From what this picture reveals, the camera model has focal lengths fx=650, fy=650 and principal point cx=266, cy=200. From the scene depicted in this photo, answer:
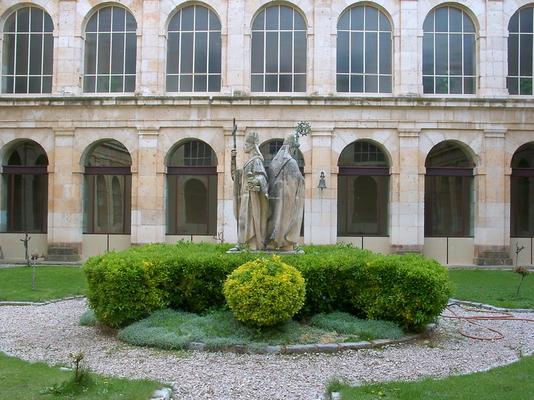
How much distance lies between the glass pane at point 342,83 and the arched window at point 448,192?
4495 mm

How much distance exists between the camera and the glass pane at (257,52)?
2733cm

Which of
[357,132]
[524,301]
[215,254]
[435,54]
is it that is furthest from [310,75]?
[215,254]

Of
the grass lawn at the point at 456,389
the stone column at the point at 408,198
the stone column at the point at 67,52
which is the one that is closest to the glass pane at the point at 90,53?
the stone column at the point at 67,52

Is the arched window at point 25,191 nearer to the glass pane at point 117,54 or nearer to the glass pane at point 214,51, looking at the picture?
the glass pane at point 117,54

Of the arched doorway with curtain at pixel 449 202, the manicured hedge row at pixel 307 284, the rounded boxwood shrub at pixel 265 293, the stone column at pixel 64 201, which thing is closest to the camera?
the rounded boxwood shrub at pixel 265 293

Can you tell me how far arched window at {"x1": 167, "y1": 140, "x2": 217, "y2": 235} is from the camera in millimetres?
27500

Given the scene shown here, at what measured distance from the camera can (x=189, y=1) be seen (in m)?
27.3

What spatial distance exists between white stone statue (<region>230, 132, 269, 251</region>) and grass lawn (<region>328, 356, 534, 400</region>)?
222 inches

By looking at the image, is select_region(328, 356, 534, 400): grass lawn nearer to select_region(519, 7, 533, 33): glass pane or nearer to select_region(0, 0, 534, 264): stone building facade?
select_region(0, 0, 534, 264): stone building facade

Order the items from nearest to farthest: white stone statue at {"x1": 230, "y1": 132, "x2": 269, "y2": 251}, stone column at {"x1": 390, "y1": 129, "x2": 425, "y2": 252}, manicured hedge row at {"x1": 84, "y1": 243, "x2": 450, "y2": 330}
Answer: manicured hedge row at {"x1": 84, "y1": 243, "x2": 450, "y2": 330}, white stone statue at {"x1": 230, "y1": 132, "x2": 269, "y2": 251}, stone column at {"x1": 390, "y1": 129, "x2": 425, "y2": 252}

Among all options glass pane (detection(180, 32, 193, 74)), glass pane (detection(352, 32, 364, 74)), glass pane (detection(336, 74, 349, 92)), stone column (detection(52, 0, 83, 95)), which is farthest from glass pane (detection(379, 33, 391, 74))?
stone column (detection(52, 0, 83, 95))

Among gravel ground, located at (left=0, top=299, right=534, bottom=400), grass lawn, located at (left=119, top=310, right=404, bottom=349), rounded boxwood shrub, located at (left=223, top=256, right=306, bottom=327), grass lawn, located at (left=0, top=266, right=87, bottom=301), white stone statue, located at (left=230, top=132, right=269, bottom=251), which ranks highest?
white stone statue, located at (left=230, top=132, right=269, bottom=251)

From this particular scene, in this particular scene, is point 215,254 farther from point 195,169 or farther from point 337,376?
point 195,169

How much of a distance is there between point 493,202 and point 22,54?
20940 mm
